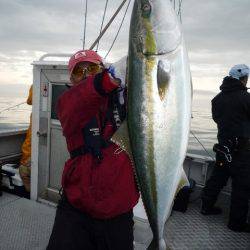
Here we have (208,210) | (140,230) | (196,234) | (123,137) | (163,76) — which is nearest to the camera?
(163,76)

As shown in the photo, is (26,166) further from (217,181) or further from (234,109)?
(234,109)

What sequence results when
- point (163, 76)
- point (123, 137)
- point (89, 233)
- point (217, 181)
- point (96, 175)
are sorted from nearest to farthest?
point (163, 76), point (123, 137), point (96, 175), point (89, 233), point (217, 181)

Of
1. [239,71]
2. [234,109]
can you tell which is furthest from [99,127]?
[239,71]

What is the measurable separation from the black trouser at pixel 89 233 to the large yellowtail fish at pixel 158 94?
0.73 metres

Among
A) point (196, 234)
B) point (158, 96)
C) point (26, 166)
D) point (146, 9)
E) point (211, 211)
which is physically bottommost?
point (196, 234)

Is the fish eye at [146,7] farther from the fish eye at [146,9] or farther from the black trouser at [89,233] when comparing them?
the black trouser at [89,233]

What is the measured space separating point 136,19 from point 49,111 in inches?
143

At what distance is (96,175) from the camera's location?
2395 mm

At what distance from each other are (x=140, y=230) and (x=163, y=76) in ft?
10.2

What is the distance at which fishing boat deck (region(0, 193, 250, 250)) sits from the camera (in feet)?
13.9

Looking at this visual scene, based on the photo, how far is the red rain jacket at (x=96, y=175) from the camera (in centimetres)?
234

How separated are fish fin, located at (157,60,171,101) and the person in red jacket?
0.71m

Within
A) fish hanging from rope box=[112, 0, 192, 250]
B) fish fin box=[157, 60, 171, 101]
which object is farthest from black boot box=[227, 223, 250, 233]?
fish fin box=[157, 60, 171, 101]

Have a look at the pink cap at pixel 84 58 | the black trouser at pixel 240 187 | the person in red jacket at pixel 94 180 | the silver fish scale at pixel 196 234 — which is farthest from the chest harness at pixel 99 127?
the black trouser at pixel 240 187
